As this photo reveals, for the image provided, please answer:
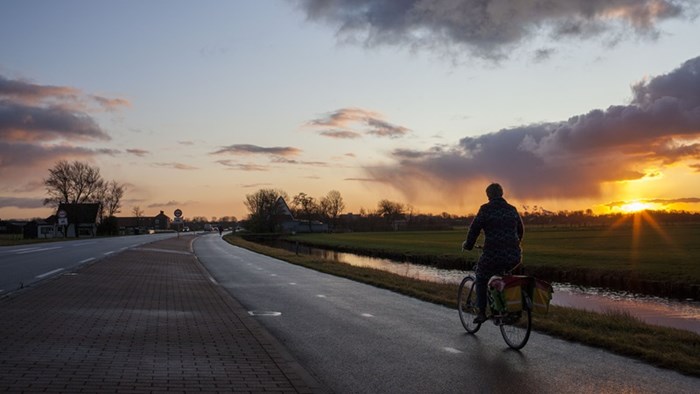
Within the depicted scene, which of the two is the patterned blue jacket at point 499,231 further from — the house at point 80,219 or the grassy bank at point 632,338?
the house at point 80,219

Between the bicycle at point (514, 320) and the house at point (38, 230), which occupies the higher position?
the house at point (38, 230)

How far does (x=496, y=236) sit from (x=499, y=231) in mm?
81

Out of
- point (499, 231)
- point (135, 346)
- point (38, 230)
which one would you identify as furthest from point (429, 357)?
point (38, 230)

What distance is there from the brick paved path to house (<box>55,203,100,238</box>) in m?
86.0

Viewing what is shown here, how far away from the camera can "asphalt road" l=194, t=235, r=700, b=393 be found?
5746 millimetres

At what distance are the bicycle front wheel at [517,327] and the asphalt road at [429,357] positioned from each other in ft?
0.47

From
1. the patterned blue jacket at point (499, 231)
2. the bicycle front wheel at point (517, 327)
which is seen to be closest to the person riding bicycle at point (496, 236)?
the patterned blue jacket at point (499, 231)

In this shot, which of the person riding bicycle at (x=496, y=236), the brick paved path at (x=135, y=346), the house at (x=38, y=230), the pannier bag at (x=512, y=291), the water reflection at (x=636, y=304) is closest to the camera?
the brick paved path at (x=135, y=346)

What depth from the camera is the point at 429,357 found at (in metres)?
6.98

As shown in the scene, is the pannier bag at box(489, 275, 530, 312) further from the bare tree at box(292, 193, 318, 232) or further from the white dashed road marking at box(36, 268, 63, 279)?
the bare tree at box(292, 193, 318, 232)

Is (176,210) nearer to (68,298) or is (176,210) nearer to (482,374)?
(68,298)

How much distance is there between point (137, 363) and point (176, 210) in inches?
1962

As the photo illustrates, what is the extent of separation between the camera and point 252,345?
7.44 metres

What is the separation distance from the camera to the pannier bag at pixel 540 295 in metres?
7.09
